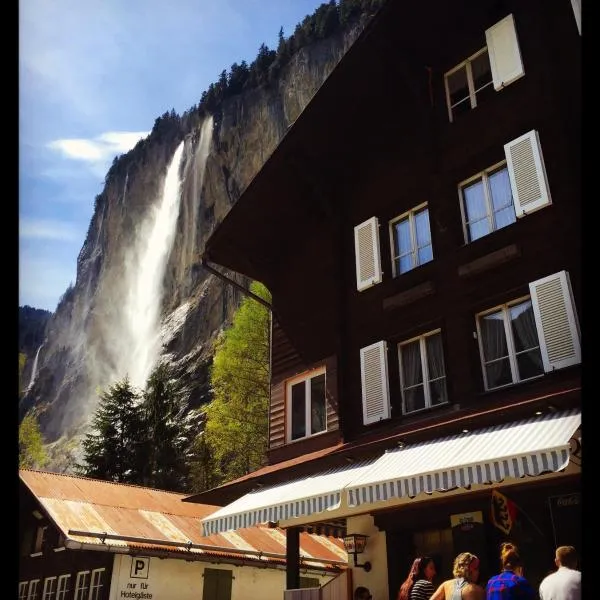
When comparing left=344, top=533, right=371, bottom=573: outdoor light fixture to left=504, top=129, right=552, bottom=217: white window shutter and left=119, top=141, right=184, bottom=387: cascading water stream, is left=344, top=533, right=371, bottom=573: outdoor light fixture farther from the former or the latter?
left=119, top=141, right=184, bottom=387: cascading water stream

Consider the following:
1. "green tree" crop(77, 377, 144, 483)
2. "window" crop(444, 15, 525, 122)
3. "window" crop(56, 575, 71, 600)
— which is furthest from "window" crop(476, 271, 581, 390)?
"green tree" crop(77, 377, 144, 483)

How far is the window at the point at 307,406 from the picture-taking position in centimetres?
1378

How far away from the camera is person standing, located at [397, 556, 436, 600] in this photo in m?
7.75

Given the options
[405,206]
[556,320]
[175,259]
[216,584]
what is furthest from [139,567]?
[175,259]

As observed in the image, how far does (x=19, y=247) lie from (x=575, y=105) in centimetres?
1084

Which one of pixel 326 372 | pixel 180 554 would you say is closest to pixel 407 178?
pixel 326 372

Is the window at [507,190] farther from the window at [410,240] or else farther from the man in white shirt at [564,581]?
the man in white shirt at [564,581]

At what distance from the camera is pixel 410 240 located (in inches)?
507

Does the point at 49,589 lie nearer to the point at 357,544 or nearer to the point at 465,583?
the point at 357,544

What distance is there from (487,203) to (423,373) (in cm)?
323

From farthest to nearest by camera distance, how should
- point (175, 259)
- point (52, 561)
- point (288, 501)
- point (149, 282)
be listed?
point (149, 282)
point (175, 259)
point (52, 561)
point (288, 501)

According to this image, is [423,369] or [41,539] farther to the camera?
[41,539]

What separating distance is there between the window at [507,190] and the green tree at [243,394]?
57.8ft

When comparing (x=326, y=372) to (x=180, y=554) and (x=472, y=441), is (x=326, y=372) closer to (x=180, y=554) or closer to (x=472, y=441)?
(x=472, y=441)
